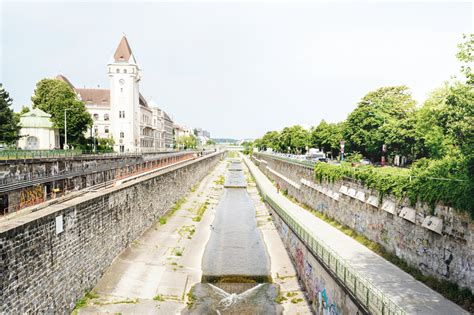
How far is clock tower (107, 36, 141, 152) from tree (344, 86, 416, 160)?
62987 mm

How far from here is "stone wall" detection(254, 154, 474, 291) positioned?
48.7 ft

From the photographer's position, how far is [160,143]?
481 ft

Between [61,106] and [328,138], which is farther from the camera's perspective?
[328,138]

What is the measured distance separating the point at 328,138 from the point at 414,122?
127 ft

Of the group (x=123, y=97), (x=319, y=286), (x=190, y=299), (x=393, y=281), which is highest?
(x=123, y=97)

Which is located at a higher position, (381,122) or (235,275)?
(381,122)

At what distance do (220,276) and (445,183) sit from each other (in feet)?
44.6

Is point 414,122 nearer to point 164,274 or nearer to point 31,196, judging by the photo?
point 164,274

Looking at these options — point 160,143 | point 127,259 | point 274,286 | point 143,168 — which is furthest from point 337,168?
point 160,143

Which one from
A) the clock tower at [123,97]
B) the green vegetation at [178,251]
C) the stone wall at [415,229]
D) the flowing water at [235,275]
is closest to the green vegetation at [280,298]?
the flowing water at [235,275]

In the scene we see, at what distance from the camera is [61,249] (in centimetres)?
1564

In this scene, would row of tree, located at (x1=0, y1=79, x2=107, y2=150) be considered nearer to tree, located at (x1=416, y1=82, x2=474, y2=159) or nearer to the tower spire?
the tower spire

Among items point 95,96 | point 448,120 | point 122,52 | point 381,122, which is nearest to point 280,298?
point 448,120

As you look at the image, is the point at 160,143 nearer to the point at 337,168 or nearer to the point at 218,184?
the point at 218,184
